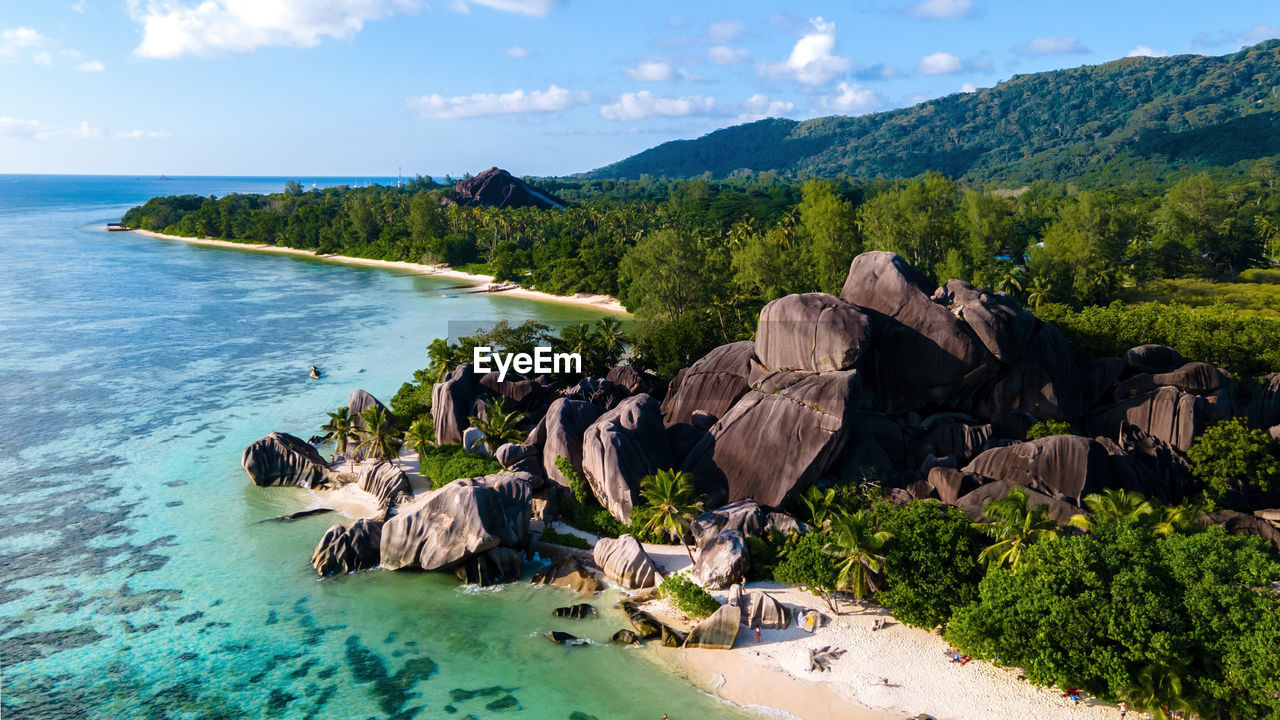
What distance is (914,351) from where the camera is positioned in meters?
39.2

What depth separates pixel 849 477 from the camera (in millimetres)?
34000

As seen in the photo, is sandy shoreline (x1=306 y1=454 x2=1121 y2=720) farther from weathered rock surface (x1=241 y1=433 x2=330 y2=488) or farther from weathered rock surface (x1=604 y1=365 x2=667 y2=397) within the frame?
weathered rock surface (x1=241 y1=433 x2=330 y2=488)

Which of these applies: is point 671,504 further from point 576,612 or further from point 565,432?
point 565,432

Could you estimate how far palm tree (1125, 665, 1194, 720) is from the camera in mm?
20500

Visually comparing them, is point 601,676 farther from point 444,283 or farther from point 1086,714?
point 444,283

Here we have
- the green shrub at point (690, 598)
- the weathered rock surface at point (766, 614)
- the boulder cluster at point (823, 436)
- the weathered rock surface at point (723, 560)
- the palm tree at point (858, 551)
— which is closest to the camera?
the weathered rock surface at point (766, 614)

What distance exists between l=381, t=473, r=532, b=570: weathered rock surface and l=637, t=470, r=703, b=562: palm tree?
17.6 feet

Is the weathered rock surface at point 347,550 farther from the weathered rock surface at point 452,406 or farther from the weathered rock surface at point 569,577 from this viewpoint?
the weathered rock surface at point 452,406

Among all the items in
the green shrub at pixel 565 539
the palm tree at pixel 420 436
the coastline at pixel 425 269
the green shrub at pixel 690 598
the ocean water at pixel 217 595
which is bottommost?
the ocean water at pixel 217 595

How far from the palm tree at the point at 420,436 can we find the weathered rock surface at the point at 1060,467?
28150 millimetres

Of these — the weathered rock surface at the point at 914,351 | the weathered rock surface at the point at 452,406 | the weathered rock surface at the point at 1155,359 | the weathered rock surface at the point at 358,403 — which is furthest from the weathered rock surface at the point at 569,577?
the weathered rock surface at the point at 1155,359

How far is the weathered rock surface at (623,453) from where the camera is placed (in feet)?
111

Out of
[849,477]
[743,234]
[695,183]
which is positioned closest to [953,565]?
[849,477]

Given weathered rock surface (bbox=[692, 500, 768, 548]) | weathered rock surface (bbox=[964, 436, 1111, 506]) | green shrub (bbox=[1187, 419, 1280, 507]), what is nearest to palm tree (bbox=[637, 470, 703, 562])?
weathered rock surface (bbox=[692, 500, 768, 548])
